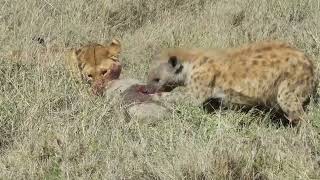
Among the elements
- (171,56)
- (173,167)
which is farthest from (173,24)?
(173,167)

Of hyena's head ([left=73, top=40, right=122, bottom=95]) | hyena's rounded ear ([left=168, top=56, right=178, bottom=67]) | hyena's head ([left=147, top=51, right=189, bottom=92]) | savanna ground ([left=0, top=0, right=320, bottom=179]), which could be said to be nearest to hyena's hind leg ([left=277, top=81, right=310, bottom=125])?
savanna ground ([left=0, top=0, right=320, bottom=179])

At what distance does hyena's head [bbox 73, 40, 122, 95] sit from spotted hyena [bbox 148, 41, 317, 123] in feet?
2.95

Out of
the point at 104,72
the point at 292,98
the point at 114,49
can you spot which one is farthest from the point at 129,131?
the point at 114,49

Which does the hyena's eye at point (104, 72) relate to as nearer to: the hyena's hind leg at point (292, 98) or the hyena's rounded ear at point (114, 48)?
the hyena's rounded ear at point (114, 48)

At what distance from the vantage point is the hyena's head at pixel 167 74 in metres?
7.06

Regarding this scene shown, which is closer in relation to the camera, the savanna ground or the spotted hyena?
the savanna ground

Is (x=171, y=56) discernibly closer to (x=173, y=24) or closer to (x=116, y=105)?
(x=116, y=105)

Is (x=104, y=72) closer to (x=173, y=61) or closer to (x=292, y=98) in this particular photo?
(x=173, y=61)

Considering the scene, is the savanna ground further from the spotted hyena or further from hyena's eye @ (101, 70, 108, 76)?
hyena's eye @ (101, 70, 108, 76)

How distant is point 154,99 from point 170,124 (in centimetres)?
96

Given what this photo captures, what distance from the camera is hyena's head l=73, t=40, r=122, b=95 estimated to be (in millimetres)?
7555

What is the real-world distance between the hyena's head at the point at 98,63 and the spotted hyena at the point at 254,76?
0.90 m

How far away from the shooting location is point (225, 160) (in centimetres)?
484

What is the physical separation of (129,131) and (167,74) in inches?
55.0
